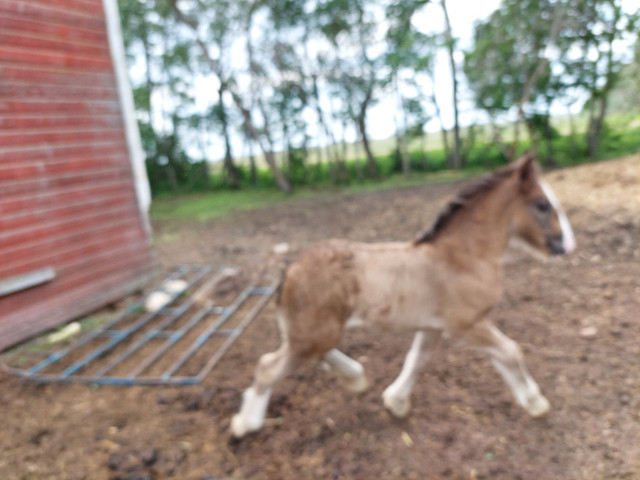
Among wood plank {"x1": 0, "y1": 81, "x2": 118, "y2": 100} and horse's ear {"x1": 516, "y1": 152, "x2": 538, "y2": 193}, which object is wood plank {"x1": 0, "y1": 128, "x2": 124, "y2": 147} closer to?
wood plank {"x1": 0, "y1": 81, "x2": 118, "y2": 100}

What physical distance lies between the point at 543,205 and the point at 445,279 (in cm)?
74

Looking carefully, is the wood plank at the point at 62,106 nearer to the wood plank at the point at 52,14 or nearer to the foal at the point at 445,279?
the wood plank at the point at 52,14

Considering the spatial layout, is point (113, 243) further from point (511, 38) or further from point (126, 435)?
point (511, 38)

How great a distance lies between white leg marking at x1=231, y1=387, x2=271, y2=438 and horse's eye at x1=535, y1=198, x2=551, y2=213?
2.06 meters

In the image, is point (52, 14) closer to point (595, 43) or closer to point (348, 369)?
point (348, 369)

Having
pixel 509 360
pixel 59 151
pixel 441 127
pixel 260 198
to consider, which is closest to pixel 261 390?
pixel 509 360

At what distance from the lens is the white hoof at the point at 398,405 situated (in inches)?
122

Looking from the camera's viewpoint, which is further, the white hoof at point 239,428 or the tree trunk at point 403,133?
the tree trunk at point 403,133

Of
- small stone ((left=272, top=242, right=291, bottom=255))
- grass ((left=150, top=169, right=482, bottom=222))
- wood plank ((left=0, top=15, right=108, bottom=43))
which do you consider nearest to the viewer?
wood plank ((left=0, top=15, right=108, bottom=43))

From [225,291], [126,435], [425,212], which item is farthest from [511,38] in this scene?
[126,435]

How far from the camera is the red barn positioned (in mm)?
4703

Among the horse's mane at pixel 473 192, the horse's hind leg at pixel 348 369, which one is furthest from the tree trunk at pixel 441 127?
the horse's hind leg at pixel 348 369

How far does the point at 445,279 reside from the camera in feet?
9.07

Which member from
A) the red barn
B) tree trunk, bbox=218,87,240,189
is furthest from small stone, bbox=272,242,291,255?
tree trunk, bbox=218,87,240,189
